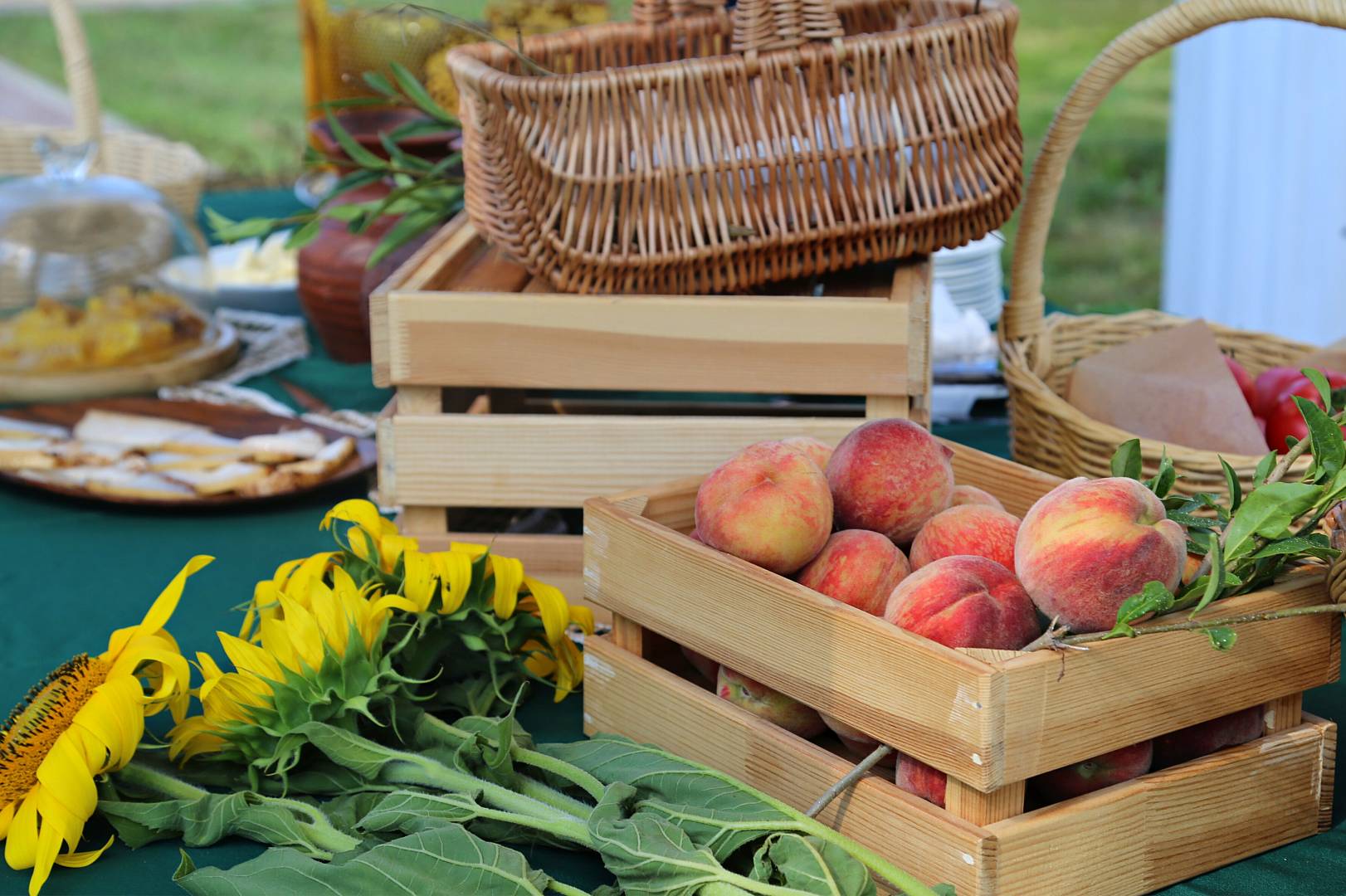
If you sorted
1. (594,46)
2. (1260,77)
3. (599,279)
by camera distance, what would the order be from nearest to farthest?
(599,279), (594,46), (1260,77)

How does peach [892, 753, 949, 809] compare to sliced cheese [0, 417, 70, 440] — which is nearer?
peach [892, 753, 949, 809]

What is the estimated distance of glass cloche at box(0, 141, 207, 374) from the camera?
171cm

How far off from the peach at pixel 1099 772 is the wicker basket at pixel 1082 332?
0.37 metres

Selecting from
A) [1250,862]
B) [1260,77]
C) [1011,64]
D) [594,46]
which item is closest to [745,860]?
[1250,862]

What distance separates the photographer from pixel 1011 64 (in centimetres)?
118

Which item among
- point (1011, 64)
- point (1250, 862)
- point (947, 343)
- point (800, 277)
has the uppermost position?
point (1011, 64)

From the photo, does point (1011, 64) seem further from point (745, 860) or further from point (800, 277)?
point (745, 860)

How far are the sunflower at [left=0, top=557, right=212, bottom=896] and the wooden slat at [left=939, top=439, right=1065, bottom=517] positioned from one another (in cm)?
54

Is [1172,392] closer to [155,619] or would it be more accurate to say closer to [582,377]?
[582,377]

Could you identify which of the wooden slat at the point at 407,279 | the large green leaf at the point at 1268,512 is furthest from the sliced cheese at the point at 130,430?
the large green leaf at the point at 1268,512

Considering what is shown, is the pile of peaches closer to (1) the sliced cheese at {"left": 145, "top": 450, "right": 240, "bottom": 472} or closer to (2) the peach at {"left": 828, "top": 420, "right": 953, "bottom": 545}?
(2) the peach at {"left": 828, "top": 420, "right": 953, "bottom": 545}

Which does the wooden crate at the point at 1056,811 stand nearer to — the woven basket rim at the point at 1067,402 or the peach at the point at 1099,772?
the peach at the point at 1099,772

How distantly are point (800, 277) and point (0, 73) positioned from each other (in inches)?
249

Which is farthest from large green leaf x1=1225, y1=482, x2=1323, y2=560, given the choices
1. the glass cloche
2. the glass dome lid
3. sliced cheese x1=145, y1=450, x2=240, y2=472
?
the glass dome lid
